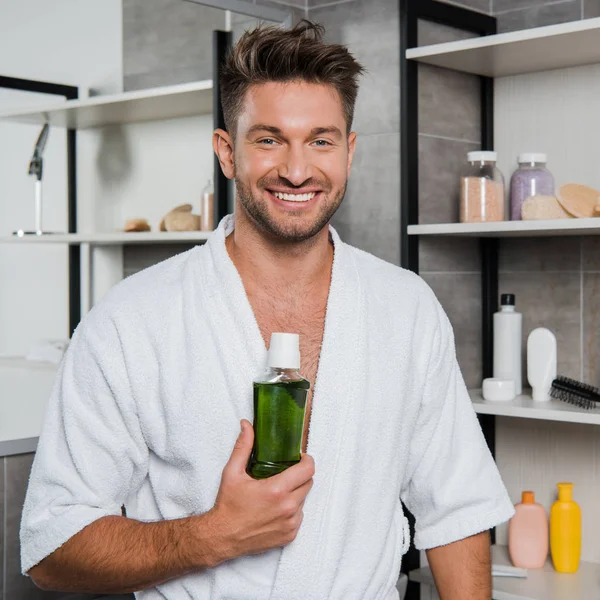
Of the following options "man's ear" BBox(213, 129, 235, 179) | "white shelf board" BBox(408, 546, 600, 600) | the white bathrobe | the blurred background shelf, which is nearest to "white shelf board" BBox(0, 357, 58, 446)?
the blurred background shelf

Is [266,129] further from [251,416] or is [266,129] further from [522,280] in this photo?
[522,280]

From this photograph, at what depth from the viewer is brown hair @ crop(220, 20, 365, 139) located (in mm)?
1377

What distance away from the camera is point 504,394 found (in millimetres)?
2365

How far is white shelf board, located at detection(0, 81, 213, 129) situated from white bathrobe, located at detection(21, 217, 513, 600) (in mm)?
785

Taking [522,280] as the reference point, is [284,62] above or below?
above

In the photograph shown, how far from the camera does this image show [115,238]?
2.30 metres

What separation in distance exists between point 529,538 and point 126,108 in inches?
56.5

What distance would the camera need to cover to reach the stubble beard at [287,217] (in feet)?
4.58

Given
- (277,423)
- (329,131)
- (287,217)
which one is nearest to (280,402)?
(277,423)

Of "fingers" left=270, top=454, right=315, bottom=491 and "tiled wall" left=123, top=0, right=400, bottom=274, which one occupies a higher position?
"tiled wall" left=123, top=0, right=400, bottom=274

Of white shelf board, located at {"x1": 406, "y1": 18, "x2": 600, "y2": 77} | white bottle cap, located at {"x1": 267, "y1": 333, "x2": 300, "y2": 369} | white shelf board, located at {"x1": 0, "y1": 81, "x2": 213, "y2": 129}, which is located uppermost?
white shelf board, located at {"x1": 406, "y1": 18, "x2": 600, "y2": 77}

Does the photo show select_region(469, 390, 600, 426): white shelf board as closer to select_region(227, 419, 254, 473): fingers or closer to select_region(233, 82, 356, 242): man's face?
select_region(233, 82, 356, 242): man's face

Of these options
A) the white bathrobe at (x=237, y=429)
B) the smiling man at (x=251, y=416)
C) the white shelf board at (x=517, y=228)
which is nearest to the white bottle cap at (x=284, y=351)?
the smiling man at (x=251, y=416)

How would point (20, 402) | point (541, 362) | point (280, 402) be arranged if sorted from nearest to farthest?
point (280, 402)
point (20, 402)
point (541, 362)
